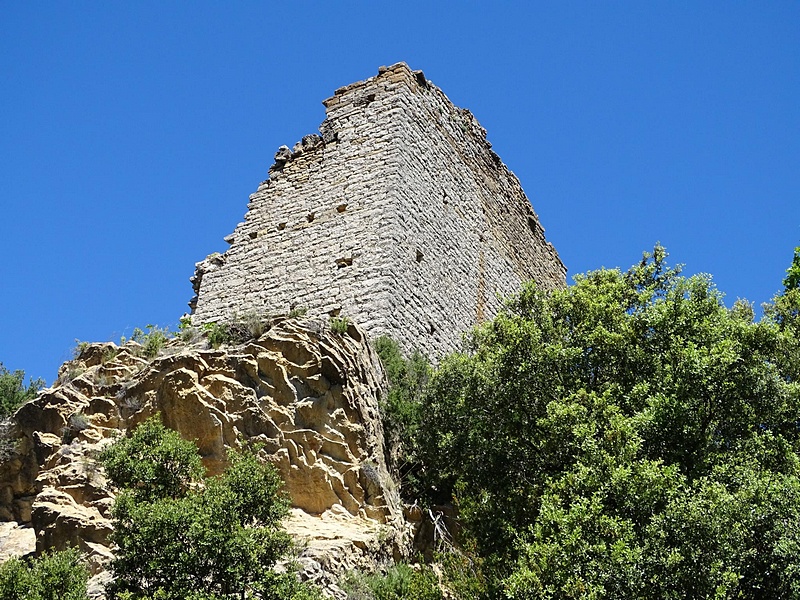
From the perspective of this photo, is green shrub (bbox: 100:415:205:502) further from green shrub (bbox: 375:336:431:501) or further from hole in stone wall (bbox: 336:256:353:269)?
hole in stone wall (bbox: 336:256:353:269)

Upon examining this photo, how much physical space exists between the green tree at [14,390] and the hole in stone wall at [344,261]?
512 cm

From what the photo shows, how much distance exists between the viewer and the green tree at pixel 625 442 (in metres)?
8.94

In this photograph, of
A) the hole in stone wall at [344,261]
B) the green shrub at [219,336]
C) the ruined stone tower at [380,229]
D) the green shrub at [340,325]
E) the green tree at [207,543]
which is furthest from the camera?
the hole in stone wall at [344,261]

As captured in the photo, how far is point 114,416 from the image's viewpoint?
40.4 feet

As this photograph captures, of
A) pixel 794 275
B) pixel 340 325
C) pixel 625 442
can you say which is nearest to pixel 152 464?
pixel 340 325

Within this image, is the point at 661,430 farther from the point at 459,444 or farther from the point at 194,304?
the point at 194,304

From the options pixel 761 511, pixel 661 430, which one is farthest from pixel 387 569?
pixel 761 511

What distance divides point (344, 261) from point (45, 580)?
24.2 feet

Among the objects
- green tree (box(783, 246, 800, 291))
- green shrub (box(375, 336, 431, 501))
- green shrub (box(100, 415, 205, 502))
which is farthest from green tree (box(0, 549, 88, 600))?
green tree (box(783, 246, 800, 291))

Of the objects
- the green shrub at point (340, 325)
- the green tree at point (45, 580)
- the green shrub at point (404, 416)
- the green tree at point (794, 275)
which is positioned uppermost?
the green tree at point (794, 275)

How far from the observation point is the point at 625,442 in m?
9.95

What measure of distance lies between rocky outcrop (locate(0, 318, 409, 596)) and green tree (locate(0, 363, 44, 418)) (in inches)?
96.9

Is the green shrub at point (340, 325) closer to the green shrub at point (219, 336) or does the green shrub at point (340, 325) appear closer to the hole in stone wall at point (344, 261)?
the green shrub at point (219, 336)

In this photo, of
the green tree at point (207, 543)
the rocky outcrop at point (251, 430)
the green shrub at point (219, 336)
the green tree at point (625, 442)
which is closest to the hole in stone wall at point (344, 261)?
the rocky outcrop at point (251, 430)
